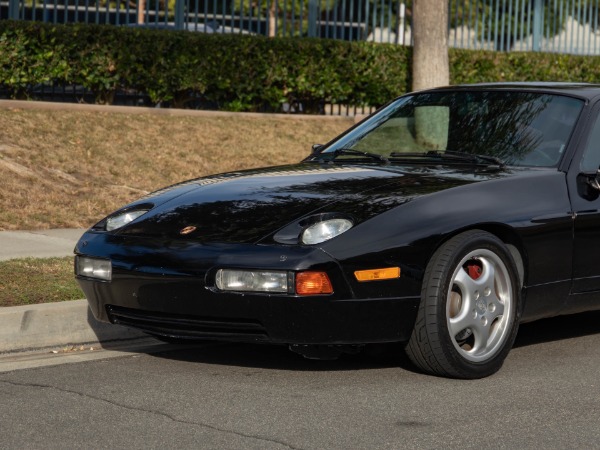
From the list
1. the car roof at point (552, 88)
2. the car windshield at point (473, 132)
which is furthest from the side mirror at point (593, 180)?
the car roof at point (552, 88)

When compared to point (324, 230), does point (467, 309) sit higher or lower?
lower

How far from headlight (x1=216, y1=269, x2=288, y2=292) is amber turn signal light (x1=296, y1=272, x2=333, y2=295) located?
0.07m

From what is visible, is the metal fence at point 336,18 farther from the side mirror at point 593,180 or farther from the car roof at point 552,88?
the side mirror at point 593,180

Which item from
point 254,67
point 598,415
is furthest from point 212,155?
point 598,415

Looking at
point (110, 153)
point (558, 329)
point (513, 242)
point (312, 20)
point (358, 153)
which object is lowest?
point (558, 329)

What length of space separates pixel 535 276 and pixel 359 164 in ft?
4.15

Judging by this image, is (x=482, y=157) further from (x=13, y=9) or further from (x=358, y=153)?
(x=13, y=9)

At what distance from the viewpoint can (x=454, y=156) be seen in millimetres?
A: 6848

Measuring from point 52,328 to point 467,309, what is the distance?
247 cm

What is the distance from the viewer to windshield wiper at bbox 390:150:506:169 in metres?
6.73

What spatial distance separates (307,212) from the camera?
19.5 feet

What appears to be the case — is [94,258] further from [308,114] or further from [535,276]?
[308,114]

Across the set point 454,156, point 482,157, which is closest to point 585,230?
point 482,157

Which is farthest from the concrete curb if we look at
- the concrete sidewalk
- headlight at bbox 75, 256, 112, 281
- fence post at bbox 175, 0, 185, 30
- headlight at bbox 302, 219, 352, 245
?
fence post at bbox 175, 0, 185, 30
